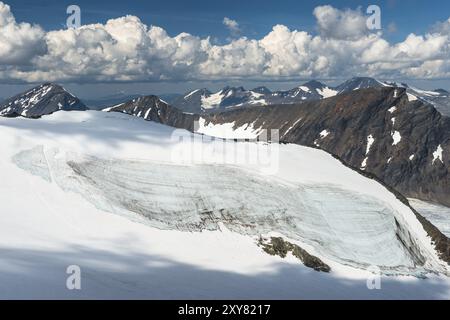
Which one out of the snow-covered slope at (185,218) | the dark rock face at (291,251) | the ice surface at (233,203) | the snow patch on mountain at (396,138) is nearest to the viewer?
the snow-covered slope at (185,218)

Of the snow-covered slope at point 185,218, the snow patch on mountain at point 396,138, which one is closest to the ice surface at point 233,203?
the snow-covered slope at point 185,218

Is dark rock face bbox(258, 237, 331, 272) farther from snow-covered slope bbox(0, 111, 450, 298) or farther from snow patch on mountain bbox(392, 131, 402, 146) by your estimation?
snow patch on mountain bbox(392, 131, 402, 146)

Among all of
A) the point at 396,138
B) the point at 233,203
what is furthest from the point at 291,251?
the point at 396,138

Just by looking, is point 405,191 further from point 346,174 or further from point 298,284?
point 298,284

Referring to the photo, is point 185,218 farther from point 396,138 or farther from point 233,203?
point 396,138

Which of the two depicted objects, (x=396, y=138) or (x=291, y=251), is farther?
(x=396, y=138)

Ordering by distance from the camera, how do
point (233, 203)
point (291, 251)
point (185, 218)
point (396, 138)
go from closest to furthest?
point (291, 251) < point (185, 218) < point (233, 203) < point (396, 138)

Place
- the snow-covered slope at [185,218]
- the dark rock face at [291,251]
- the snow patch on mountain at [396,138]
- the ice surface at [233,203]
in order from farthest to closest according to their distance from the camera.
A: the snow patch on mountain at [396,138]
the ice surface at [233,203]
the dark rock face at [291,251]
the snow-covered slope at [185,218]

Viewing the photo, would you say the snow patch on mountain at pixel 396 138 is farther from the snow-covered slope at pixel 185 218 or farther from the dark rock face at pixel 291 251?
the dark rock face at pixel 291 251

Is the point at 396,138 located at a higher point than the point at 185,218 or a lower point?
higher
